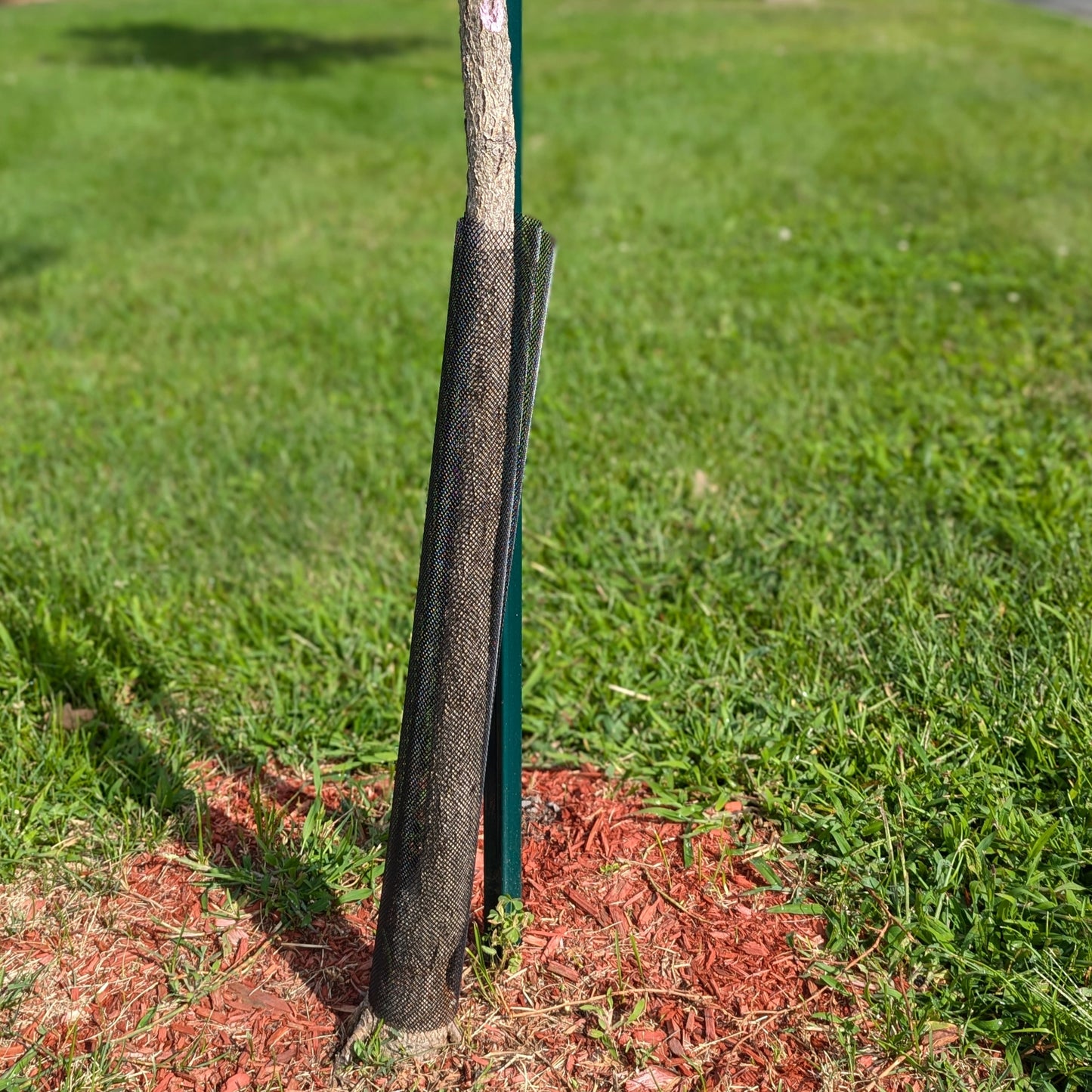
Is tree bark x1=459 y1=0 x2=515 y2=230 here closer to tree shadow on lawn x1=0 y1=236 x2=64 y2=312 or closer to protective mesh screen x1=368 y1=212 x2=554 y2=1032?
protective mesh screen x1=368 y1=212 x2=554 y2=1032

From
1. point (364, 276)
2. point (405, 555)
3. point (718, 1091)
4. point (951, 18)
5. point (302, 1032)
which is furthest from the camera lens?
point (951, 18)

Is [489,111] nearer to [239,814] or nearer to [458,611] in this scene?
[458,611]

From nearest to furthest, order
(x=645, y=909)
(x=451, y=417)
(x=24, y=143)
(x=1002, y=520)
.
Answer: (x=451, y=417) → (x=645, y=909) → (x=1002, y=520) → (x=24, y=143)

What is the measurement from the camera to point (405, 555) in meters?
3.65

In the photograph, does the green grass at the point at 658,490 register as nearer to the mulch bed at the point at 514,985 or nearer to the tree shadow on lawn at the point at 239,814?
the tree shadow on lawn at the point at 239,814

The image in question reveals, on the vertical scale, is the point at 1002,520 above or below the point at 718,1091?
above

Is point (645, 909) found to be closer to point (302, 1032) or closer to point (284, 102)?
point (302, 1032)

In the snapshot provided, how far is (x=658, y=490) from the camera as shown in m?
3.85

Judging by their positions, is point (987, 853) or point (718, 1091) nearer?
point (718, 1091)

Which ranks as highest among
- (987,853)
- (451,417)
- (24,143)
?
(451,417)

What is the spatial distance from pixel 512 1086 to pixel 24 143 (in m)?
8.80

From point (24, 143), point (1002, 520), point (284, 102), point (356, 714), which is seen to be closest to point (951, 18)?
point (284, 102)

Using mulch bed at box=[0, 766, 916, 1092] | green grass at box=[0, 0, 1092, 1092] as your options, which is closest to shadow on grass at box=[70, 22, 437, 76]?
green grass at box=[0, 0, 1092, 1092]

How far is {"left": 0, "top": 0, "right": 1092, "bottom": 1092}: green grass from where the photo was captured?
2512 mm
